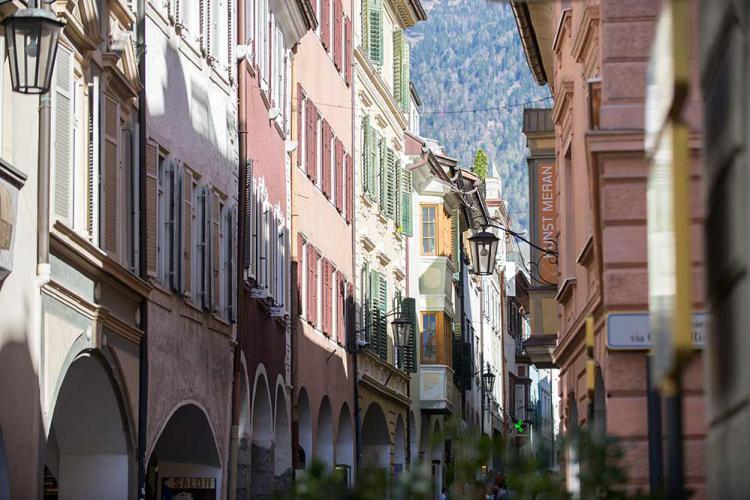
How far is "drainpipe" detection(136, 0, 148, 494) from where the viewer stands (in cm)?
1861

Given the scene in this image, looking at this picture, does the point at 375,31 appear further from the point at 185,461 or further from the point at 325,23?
the point at 185,461

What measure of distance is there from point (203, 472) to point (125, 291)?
6472 mm

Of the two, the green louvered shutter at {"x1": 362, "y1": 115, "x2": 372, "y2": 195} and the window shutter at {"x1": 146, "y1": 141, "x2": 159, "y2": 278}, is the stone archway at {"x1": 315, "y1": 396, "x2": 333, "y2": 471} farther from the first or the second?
the window shutter at {"x1": 146, "y1": 141, "x2": 159, "y2": 278}

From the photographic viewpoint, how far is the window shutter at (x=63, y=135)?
50.9ft

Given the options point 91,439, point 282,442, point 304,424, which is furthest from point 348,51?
point 91,439

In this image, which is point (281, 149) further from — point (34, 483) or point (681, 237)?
point (681, 237)

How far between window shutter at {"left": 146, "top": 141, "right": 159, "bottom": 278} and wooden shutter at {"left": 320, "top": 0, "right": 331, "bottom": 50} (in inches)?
616

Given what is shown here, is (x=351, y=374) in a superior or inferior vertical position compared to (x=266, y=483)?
superior

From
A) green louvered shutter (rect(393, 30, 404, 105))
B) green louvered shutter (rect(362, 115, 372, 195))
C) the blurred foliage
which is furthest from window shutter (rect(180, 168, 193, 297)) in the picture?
green louvered shutter (rect(393, 30, 404, 105))

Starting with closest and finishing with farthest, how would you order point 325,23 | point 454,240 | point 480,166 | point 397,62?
point 325,23, point 397,62, point 454,240, point 480,166

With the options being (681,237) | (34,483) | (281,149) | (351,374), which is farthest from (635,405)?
(351,374)

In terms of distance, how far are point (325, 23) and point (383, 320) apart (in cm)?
985

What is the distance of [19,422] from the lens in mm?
14055

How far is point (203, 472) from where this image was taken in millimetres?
24000
